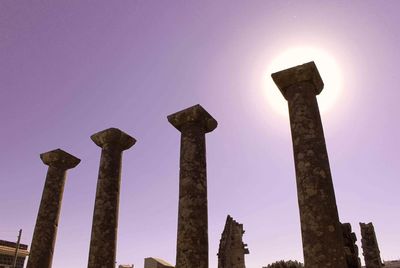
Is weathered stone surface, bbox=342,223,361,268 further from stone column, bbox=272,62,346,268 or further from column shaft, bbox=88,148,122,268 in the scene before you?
column shaft, bbox=88,148,122,268

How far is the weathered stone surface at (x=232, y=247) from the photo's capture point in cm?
2023

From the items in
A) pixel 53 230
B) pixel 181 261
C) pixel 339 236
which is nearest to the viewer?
pixel 339 236

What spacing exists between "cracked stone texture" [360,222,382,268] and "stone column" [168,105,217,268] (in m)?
15.2

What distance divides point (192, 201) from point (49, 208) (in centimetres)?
617

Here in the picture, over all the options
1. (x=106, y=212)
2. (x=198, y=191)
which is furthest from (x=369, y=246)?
(x=106, y=212)

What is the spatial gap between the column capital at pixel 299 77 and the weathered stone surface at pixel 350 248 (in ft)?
10.7

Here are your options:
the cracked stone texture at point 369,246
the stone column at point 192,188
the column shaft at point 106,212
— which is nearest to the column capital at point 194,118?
the stone column at point 192,188

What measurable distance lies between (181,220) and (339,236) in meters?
3.87

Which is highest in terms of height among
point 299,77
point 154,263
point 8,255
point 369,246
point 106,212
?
point 299,77

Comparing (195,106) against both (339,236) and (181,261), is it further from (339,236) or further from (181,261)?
(339,236)

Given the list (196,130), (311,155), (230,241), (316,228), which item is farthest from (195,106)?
(230,241)

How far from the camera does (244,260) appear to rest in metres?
21.2

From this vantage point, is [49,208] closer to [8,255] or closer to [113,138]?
[113,138]

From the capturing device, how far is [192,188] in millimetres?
8789
